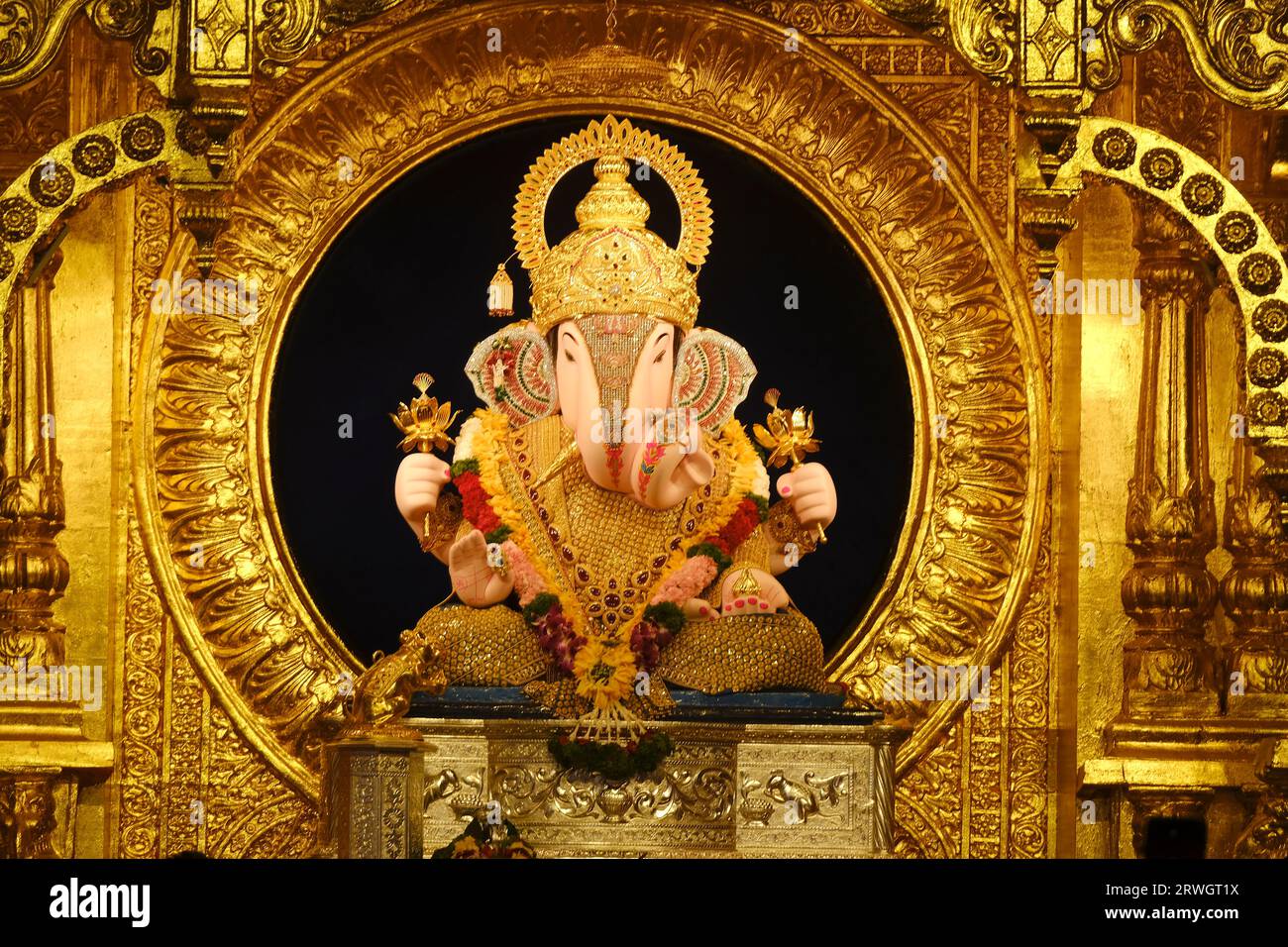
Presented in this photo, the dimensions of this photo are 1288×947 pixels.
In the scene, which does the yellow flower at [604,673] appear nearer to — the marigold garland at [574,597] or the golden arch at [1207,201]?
the marigold garland at [574,597]

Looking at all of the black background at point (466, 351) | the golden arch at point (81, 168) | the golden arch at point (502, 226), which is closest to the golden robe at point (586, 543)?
the black background at point (466, 351)

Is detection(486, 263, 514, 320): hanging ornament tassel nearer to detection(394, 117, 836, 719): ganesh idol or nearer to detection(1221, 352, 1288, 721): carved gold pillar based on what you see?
detection(394, 117, 836, 719): ganesh idol

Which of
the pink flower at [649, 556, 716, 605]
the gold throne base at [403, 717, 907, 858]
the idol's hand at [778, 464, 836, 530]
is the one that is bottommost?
the gold throne base at [403, 717, 907, 858]

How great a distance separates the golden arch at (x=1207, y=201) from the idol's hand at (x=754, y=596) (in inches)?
79.3

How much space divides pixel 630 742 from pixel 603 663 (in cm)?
41

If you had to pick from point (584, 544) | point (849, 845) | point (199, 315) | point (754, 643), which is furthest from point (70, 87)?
point (849, 845)

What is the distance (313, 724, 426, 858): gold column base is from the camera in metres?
10.6

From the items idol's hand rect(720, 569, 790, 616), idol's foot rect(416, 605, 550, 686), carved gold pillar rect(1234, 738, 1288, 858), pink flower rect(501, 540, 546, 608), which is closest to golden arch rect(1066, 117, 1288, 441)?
carved gold pillar rect(1234, 738, 1288, 858)

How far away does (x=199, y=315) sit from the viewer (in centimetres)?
1220

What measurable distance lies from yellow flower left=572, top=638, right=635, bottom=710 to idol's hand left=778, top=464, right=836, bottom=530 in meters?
0.96

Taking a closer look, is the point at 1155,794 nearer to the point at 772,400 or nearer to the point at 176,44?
the point at 772,400

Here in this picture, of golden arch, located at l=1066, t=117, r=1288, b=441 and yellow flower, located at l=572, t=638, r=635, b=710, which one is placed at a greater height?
golden arch, located at l=1066, t=117, r=1288, b=441

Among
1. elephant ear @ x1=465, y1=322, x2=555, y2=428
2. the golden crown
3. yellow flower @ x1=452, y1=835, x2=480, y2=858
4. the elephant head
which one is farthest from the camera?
elephant ear @ x1=465, y1=322, x2=555, y2=428

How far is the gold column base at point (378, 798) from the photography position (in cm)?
1058
